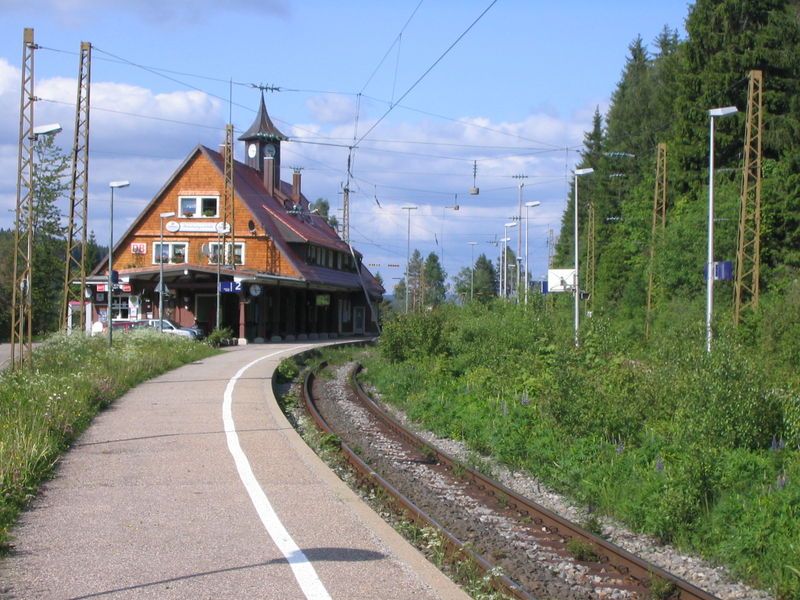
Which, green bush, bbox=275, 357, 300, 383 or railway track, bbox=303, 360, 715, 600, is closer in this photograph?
railway track, bbox=303, 360, 715, 600

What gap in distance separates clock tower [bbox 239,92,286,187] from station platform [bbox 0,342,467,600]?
185 feet

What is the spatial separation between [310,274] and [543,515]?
49.3 metres

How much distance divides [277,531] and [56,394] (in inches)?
331

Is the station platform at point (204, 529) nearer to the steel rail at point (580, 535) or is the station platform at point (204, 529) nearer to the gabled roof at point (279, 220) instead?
the steel rail at point (580, 535)

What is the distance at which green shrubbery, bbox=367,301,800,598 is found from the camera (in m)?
9.68

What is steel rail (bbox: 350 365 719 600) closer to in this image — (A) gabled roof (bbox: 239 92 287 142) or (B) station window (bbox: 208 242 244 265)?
(B) station window (bbox: 208 242 244 265)

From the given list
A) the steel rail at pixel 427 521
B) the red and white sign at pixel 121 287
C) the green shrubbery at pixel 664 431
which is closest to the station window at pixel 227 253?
the red and white sign at pixel 121 287

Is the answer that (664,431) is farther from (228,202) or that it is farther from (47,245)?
(47,245)

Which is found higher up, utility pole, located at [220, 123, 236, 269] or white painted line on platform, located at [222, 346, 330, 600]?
Result: utility pole, located at [220, 123, 236, 269]

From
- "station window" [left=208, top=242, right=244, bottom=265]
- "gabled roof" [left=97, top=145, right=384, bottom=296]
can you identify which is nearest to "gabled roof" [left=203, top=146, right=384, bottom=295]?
"gabled roof" [left=97, top=145, right=384, bottom=296]

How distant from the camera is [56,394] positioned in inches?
631

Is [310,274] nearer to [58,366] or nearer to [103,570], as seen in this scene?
[58,366]

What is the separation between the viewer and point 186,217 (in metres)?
59.5

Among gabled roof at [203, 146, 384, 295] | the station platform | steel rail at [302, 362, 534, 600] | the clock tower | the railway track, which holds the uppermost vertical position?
the clock tower
